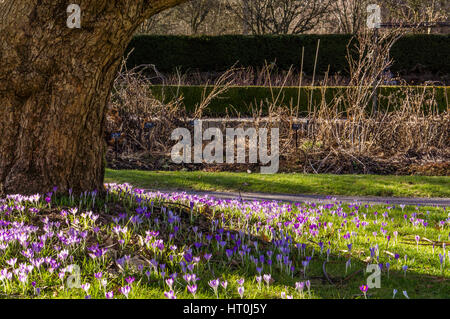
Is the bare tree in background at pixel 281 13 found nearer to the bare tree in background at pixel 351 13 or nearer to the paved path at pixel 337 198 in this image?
the bare tree in background at pixel 351 13

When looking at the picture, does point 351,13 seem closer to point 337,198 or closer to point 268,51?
point 268,51

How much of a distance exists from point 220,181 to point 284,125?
2701 mm

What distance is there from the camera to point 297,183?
779 cm

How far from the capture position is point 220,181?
794 cm

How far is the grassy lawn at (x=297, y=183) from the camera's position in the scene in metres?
7.45

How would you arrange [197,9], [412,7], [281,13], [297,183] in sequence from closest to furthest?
[297,183] < [412,7] < [281,13] < [197,9]

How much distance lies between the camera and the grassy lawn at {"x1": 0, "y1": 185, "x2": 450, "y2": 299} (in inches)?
122

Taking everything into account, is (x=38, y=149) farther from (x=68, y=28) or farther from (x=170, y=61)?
(x=170, y=61)

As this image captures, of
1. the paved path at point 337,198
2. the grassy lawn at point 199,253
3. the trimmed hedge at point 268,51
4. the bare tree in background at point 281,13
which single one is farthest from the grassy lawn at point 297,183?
the bare tree in background at point 281,13

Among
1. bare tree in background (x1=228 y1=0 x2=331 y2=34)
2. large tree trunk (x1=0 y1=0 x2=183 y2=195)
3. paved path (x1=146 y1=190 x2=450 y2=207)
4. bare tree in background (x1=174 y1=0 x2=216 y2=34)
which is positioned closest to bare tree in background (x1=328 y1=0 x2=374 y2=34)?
bare tree in background (x1=228 y1=0 x2=331 y2=34)

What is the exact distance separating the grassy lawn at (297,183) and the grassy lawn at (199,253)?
221cm

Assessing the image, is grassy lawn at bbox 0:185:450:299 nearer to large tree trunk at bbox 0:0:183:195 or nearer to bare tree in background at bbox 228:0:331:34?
large tree trunk at bbox 0:0:183:195

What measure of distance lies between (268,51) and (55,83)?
17810 millimetres

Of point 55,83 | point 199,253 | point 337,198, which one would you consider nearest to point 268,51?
point 337,198
